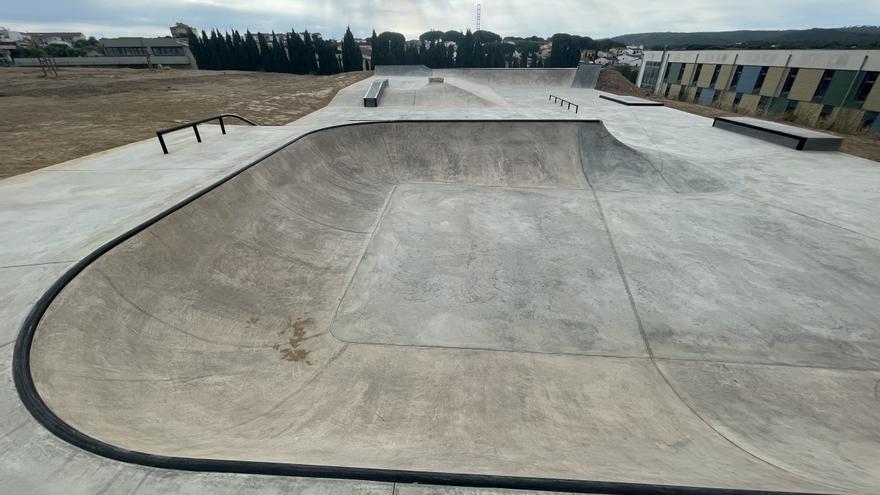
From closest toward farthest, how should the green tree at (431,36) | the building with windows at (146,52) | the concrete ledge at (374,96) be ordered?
the concrete ledge at (374,96) → the building with windows at (146,52) → the green tree at (431,36)

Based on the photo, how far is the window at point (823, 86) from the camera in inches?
1336

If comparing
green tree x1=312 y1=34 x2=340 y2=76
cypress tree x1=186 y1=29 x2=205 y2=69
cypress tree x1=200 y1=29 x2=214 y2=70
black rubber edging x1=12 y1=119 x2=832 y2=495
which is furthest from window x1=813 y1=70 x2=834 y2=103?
cypress tree x1=186 y1=29 x2=205 y2=69

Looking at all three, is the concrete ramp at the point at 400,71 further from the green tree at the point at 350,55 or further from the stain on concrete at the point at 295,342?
the stain on concrete at the point at 295,342

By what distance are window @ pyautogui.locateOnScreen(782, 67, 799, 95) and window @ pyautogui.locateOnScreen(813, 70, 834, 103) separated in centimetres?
291

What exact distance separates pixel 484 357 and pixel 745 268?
237 inches

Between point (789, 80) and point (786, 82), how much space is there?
28 centimetres

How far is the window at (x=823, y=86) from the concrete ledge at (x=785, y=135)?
1223 inches

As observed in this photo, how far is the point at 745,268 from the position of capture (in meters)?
7.20

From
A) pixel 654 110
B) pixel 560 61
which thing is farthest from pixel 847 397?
pixel 560 61

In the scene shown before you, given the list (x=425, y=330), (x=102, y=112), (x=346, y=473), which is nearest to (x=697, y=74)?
(x=425, y=330)

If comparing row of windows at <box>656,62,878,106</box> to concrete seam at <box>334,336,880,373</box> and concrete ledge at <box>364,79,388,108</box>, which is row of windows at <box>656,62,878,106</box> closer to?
concrete ledge at <box>364,79,388,108</box>

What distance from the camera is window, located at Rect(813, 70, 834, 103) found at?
33938 millimetres

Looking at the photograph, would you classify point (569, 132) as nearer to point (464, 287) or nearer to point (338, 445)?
point (464, 287)

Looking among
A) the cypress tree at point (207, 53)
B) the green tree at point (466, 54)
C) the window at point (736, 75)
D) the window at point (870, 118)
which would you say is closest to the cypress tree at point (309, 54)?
the cypress tree at point (207, 53)
